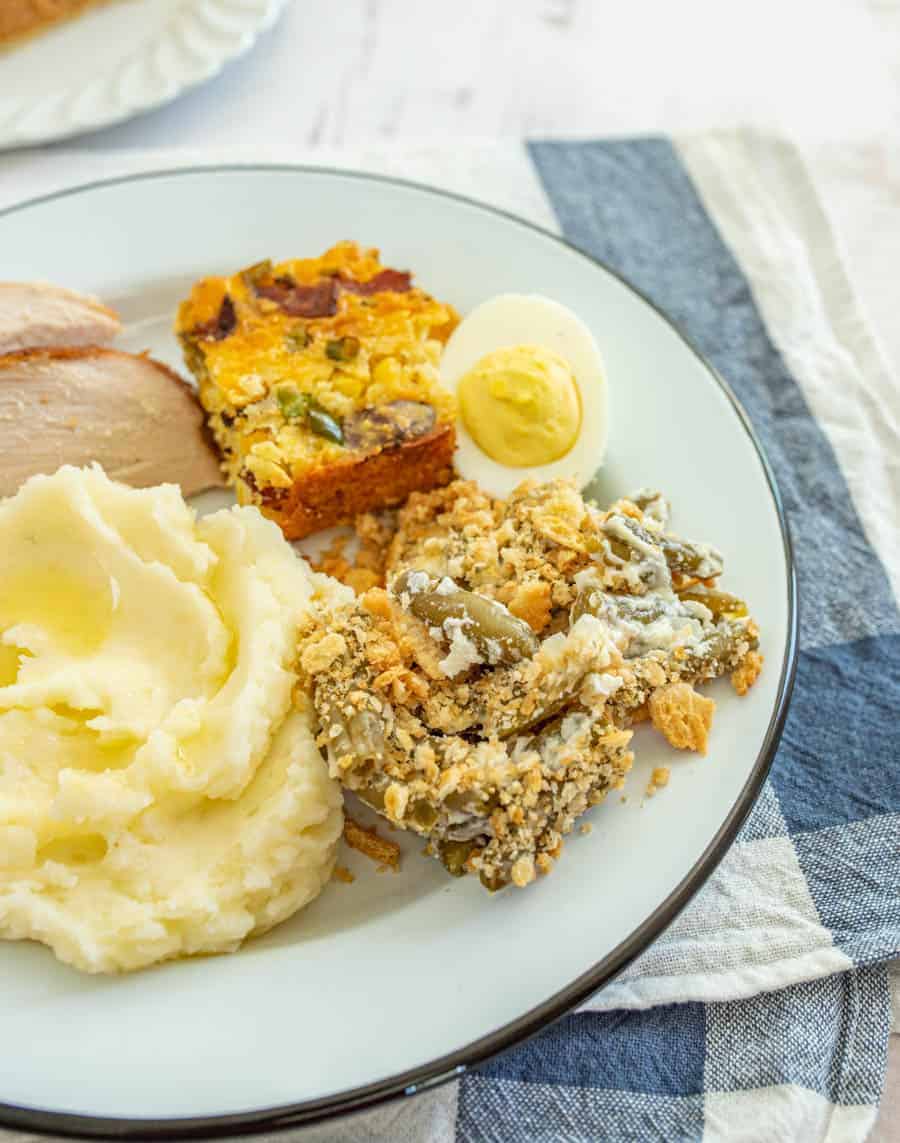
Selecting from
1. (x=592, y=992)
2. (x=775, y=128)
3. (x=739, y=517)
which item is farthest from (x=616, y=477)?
(x=775, y=128)

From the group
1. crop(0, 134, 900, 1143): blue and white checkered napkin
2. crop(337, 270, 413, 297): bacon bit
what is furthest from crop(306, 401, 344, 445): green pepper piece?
crop(0, 134, 900, 1143): blue and white checkered napkin

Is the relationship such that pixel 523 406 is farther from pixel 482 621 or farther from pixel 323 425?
pixel 482 621

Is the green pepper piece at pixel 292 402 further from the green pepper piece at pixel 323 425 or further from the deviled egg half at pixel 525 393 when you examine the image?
the deviled egg half at pixel 525 393

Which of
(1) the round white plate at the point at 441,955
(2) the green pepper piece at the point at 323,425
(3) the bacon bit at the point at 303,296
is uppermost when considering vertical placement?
(3) the bacon bit at the point at 303,296

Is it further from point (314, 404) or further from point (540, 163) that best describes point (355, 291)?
point (540, 163)

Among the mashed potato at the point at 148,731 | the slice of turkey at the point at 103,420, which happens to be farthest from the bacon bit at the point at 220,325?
the mashed potato at the point at 148,731

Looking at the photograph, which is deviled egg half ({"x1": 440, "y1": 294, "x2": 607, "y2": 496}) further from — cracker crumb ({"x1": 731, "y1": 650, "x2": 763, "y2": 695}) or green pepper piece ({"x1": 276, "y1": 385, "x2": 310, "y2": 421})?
cracker crumb ({"x1": 731, "y1": 650, "x2": 763, "y2": 695})

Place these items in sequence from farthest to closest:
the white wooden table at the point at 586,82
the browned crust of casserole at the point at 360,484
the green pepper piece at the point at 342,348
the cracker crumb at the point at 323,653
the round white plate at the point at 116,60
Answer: the white wooden table at the point at 586,82 < the round white plate at the point at 116,60 < the green pepper piece at the point at 342,348 < the browned crust of casserole at the point at 360,484 < the cracker crumb at the point at 323,653
